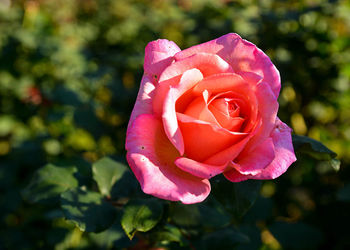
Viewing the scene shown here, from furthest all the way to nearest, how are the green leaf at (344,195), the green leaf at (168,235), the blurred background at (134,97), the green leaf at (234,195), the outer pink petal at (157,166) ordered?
the blurred background at (134,97) → the green leaf at (344,195) → the green leaf at (168,235) → the green leaf at (234,195) → the outer pink petal at (157,166)

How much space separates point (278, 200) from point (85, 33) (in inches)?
88.9

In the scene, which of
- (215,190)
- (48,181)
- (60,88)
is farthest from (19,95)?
(215,190)

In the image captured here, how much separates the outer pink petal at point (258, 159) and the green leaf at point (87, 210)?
37 centimetres

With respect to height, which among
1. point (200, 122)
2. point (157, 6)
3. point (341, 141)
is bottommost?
point (341, 141)

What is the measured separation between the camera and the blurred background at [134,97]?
1333mm

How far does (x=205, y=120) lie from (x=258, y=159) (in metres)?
0.12

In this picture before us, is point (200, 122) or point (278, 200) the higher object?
point (200, 122)

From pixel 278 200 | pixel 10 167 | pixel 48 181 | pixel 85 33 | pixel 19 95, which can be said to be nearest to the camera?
pixel 48 181

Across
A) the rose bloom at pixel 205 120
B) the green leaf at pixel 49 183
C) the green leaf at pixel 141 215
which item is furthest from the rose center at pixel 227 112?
the green leaf at pixel 49 183

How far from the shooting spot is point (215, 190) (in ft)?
2.20

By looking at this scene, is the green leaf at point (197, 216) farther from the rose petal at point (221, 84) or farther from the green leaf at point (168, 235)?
the rose petal at point (221, 84)

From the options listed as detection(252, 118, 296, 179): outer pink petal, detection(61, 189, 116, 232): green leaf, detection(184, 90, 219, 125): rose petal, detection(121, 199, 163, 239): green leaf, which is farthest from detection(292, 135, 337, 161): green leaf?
detection(61, 189, 116, 232): green leaf

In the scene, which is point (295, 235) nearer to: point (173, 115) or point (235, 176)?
point (235, 176)

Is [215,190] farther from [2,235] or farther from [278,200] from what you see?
[278,200]
